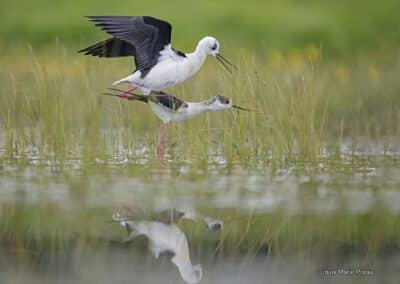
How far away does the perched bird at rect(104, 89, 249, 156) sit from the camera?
9258mm

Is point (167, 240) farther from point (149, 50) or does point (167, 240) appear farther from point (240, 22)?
point (240, 22)

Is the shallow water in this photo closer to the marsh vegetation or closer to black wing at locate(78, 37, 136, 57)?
the marsh vegetation

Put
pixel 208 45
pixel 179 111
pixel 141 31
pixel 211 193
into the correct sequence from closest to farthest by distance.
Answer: pixel 211 193, pixel 141 31, pixel 179 111, pixel 208 45

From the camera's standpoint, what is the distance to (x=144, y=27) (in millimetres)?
9125

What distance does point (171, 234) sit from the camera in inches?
252

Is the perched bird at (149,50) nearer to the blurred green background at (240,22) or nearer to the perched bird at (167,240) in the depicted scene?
the perched bird at (167,240)


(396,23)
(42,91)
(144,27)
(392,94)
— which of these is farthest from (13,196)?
(396,23)

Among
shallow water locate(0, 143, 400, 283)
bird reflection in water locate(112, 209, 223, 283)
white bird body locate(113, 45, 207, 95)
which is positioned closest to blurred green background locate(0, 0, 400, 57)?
white bird body locate(113, 45, 207, 95)

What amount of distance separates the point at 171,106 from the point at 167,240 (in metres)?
3.14

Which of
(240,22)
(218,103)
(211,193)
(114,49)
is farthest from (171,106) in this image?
(240,22)

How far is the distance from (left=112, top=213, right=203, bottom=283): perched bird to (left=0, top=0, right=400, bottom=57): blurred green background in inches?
538

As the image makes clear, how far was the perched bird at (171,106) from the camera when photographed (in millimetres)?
9258

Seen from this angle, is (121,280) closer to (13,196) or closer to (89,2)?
(13,196)

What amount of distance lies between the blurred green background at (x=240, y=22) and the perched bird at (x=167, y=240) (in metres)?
13.7
